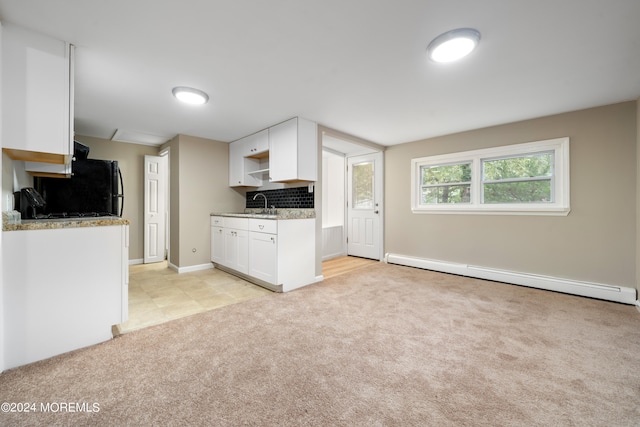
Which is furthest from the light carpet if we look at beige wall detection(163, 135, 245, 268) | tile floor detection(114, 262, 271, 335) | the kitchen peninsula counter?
beige wall detection(163, 135, 245, 268)

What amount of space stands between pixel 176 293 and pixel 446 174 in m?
4.26

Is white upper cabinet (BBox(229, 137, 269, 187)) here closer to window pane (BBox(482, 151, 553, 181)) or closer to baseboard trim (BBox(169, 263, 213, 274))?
baseboard trim (BBox(169, 263, 213, 274))

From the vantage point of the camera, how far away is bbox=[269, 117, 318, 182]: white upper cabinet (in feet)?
10.9

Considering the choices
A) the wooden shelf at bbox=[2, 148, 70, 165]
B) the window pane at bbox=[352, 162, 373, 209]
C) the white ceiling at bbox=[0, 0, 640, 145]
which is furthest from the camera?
the window pane at bbox=[352, 162, 373, 209]

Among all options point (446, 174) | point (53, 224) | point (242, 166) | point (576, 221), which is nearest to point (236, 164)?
point (242, 166)

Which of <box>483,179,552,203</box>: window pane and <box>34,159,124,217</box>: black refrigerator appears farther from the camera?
<box>483,179,552,203</box>: window pane

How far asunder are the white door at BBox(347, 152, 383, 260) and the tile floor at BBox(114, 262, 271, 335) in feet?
8.24

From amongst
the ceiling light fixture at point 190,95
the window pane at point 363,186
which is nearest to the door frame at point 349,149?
Result: the window pane at point 363,186

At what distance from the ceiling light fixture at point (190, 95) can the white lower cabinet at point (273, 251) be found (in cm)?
151

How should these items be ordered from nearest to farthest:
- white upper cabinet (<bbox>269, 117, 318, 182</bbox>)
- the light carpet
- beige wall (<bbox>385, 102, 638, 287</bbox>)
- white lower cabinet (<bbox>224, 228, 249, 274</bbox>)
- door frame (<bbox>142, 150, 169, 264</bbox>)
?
the light carpet, beige wall (<bbox>385, 102, 638, 287</bbox>), white upper cabinet (<bbox>269, 117, 318, 182</bbox>), white lower cabinet (<bbox>224, 228, 249, 274</bbox>), door frame (<bbox>142, 150, 169, 264</bbox>)

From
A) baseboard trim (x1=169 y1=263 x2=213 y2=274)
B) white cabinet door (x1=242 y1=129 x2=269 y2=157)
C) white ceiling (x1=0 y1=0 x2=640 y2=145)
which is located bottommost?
baseboard trim (x1=169 y1=263 x2=213 y2=274)

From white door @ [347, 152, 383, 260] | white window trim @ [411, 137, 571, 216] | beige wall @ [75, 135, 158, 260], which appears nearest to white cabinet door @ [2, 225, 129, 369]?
beige wall @ [75, 135, 158, 260]

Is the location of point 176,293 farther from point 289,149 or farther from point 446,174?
point 446,174

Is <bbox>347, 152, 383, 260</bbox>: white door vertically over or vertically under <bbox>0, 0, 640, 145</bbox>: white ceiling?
under
